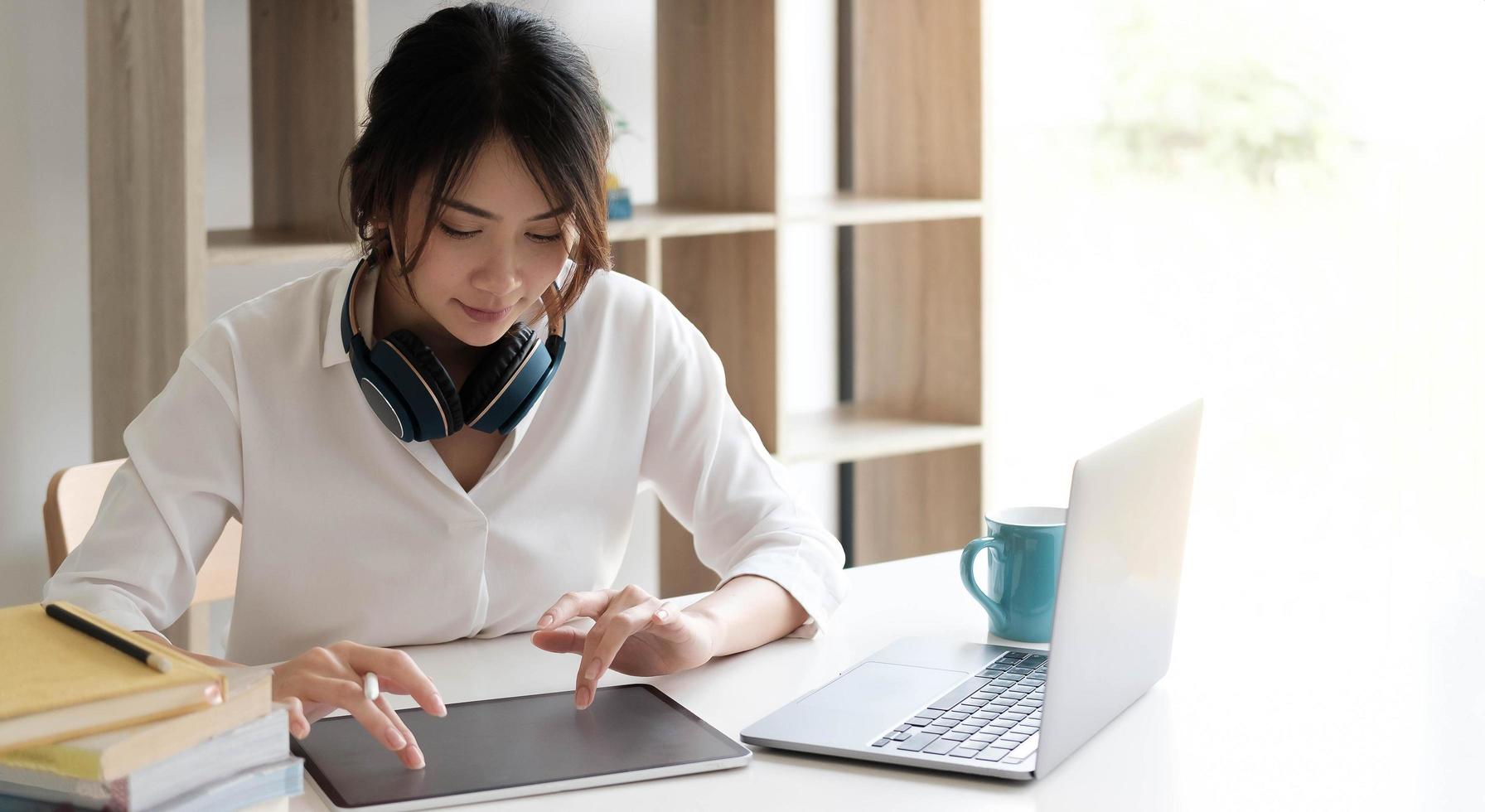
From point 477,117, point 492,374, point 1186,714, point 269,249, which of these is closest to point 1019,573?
point 1186,714

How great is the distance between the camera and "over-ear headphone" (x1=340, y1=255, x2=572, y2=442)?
1384 millimetres

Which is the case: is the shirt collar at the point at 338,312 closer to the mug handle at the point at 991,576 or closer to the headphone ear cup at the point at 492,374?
the headphone ear cup at the point at 492,374

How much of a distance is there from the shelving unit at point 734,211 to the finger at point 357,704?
1063mm

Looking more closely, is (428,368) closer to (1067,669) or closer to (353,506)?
(353,506)

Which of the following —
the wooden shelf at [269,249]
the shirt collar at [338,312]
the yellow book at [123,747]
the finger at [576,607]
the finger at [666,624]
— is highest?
the wooden shelf at [269,249]

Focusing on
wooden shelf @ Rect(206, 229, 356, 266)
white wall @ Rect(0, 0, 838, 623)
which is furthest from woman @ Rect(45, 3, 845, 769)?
white wall @ Rect(0, 0, 838, 623)

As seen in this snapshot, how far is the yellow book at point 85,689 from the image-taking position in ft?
2.55

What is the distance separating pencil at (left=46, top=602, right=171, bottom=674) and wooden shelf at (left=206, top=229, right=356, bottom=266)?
109 cm

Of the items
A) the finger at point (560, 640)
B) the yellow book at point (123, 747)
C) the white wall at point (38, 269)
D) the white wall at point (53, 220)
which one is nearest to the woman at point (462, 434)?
the finger at point (560, 640)

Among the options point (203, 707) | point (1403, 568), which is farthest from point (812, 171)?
point (203, 707)

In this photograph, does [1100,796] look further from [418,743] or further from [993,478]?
[993,478]

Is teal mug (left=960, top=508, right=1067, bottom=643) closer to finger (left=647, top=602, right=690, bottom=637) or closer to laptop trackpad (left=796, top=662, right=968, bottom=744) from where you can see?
laptop trackpad (left=796, top=662, right=968, bottom=744)

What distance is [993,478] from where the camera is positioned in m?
3.03

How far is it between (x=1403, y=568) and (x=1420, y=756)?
0.58 m
